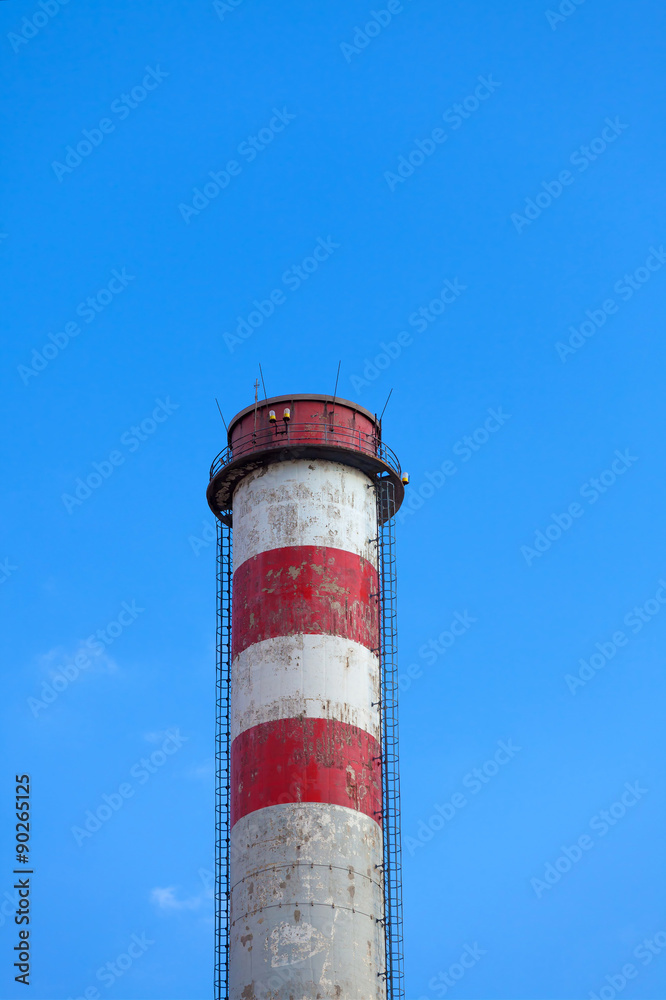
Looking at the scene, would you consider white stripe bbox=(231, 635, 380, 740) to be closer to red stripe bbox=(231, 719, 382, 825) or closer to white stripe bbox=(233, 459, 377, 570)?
red stripe bbox=(231, 719, 382, 825)

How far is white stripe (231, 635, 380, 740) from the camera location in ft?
155

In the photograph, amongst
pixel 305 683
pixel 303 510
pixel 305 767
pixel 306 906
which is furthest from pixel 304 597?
pixel 306 906

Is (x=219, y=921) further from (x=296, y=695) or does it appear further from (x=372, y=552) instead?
(x=372, y=552)

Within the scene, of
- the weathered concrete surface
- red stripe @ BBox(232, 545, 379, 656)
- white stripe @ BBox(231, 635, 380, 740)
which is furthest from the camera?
red stripe @ BBox(232, 545, 379, 656)

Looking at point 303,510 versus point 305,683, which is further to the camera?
point 303,510

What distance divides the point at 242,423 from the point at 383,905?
17.1m

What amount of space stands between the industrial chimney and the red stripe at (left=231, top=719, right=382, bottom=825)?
0.15ft

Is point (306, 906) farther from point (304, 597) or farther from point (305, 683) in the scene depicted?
point (304, 597)

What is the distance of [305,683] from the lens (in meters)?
47.2

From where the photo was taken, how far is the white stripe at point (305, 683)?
155 feet

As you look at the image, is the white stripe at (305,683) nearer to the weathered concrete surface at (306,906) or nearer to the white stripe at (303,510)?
the weathered concrete surface at (306,906)

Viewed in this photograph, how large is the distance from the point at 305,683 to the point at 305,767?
269 cm

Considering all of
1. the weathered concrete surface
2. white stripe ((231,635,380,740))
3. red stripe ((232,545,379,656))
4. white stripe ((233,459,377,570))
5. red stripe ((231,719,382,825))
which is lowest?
the weathered concrete surface

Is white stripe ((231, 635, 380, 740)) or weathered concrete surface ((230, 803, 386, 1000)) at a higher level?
white stripe ((231, 635, 380, 740))
